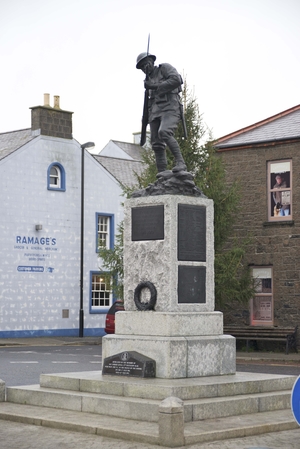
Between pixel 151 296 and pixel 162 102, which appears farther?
pixel 162 102

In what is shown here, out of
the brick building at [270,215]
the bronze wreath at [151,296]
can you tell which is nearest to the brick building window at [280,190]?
the brick building at [270,215]

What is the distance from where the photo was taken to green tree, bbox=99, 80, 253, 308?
28719mm

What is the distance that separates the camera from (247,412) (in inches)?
496

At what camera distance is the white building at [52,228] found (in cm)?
3647

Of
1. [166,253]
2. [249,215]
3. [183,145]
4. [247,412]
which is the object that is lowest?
[247,412]

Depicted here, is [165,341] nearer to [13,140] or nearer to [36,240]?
[36,240]

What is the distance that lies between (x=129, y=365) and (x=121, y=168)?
31.4 metres

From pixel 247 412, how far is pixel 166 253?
8.93 feet

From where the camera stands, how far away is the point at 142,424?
11.5 meters

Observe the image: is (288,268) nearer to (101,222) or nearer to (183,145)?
(183,145)

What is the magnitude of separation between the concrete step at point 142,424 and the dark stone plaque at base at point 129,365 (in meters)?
1.18

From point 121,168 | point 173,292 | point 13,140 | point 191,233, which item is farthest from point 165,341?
point 121,168

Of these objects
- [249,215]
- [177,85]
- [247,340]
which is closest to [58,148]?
[249,215]

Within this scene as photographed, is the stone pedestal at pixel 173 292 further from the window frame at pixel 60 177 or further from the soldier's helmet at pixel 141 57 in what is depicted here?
the window frame at pixel 60 177
